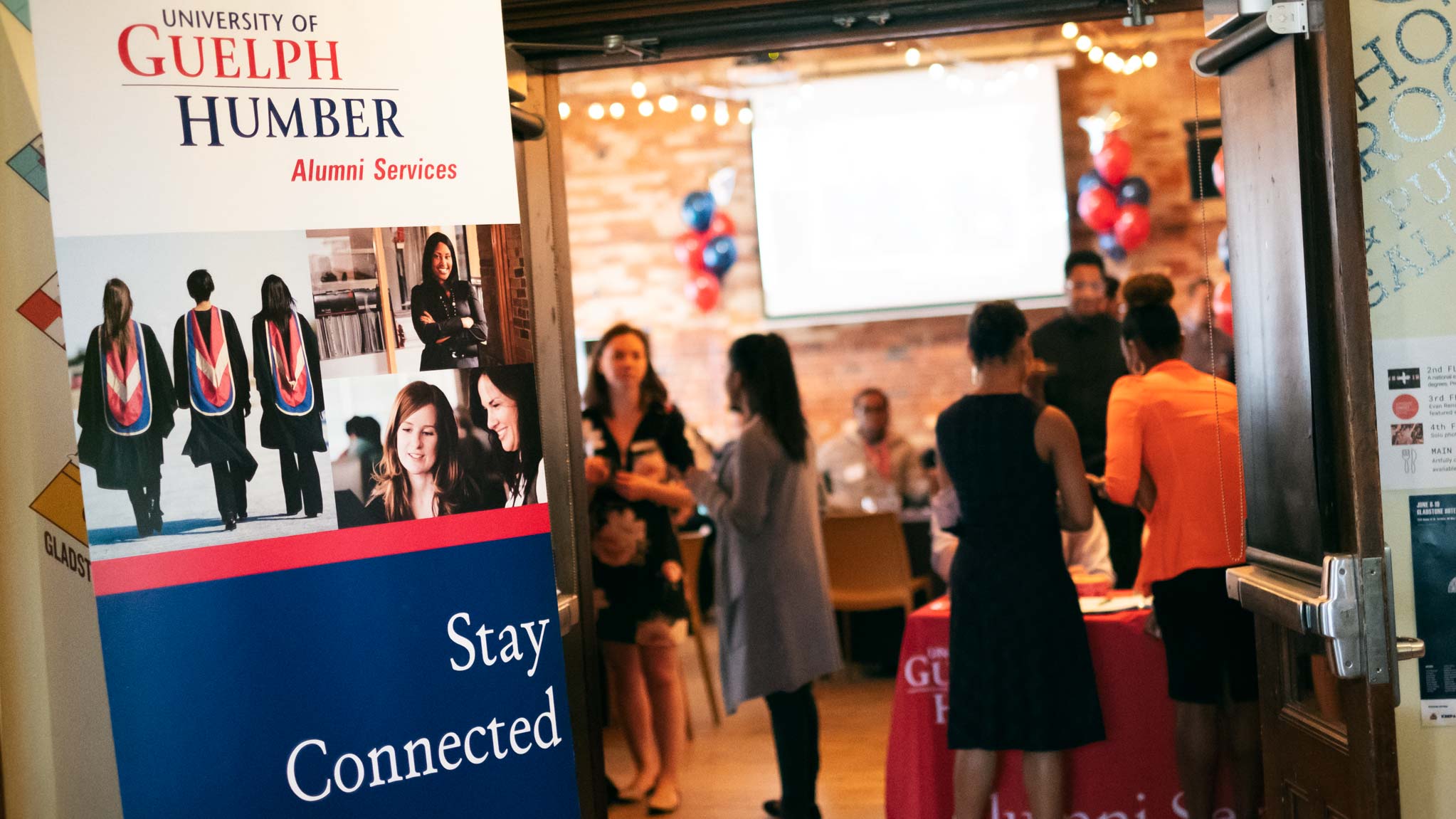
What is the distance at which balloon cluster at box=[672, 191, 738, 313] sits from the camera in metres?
7.27

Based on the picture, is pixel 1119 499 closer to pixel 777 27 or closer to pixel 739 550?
pixel 739 550

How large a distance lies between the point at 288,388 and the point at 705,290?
19.1 ft

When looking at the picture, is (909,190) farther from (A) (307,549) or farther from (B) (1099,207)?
(A) (307,549)

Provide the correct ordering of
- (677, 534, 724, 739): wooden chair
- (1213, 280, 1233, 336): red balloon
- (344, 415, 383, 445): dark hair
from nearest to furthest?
(344, 415, 383, 445): dark hair, (677, 534, 724, 739): wooden chair, (1213, 280, 1233, 336): red balloon

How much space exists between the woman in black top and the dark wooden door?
6.40ft

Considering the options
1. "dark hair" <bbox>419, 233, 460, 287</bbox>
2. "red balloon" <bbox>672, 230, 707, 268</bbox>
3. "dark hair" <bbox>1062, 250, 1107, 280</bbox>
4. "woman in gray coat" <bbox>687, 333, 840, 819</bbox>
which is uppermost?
"red balloon" <bbox>672, 230, 707, 268</bbox>

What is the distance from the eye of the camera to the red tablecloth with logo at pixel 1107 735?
3152 millimetres

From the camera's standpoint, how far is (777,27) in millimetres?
2557

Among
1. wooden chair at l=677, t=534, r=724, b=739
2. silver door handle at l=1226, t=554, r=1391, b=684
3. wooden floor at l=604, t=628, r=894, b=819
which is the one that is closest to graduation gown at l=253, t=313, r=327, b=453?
silver door handle at l=1226, t=554, r=1391, b=684

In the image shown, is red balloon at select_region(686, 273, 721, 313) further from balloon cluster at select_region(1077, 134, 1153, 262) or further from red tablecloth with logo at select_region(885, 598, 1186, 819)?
red tablecloth with logo at select_region(885, 598, 1186, 819)

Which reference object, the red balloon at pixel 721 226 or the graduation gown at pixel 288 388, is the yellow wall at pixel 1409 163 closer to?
the graduation gown at pixel 288 388

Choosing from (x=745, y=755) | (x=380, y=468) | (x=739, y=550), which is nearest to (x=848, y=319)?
(x=745, y=755)

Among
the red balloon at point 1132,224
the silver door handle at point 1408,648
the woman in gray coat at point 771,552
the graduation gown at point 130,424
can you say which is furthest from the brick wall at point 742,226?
the graduation gown at point 130,424

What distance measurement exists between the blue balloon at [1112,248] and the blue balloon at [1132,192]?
0.22 meters
